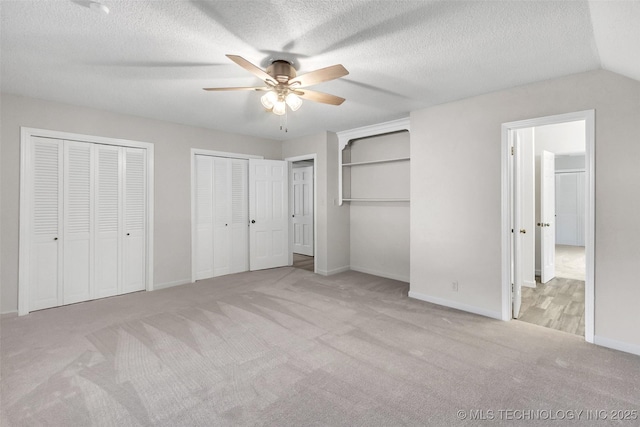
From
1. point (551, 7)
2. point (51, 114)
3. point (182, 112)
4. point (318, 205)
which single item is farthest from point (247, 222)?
point (551, 7)

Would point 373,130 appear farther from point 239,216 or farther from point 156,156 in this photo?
point 156,156

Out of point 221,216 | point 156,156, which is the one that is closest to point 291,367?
point 221,216

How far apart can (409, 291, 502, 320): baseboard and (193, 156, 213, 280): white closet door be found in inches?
130

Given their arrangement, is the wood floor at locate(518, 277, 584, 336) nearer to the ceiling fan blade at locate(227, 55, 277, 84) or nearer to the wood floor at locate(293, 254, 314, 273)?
the wood floor at locate(293, 254, 314, 273)

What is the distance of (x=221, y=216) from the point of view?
17.4 feet

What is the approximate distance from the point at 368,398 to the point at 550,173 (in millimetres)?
5182

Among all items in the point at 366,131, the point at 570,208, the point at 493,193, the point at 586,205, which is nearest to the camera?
the point at 586,205

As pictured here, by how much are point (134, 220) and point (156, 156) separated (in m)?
0.98

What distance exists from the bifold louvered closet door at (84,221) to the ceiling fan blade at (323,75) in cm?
316

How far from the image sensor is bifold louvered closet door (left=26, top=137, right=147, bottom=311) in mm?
3641

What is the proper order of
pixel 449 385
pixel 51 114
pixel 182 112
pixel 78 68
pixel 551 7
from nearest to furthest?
pixel 551 7 < pixel 449 385 < pixel 78 68 < pixel 51 114 < pixel 182 112

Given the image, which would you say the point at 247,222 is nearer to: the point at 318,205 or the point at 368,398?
the point at 318,205

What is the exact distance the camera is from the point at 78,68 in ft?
9.03

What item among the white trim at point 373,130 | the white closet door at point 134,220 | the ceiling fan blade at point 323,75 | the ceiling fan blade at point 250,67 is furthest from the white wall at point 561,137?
the white closet door at point 134,220
